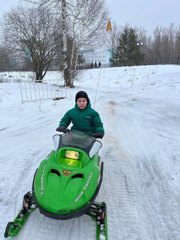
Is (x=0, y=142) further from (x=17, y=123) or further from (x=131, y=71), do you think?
(x=131, y=71)

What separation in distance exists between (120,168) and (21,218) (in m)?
2.19

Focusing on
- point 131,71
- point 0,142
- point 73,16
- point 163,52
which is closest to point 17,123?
point 0,142

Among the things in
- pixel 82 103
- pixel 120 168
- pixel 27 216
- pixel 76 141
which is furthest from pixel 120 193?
pixel 82 103

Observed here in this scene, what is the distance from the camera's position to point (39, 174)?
9.99 feet

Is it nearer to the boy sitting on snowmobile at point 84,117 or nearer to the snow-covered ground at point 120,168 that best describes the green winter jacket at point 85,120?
the boy sitting on snowmobile at point 84,117

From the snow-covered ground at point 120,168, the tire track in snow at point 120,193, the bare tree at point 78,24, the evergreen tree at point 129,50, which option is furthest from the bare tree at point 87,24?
the evergreen tree at point 129,50

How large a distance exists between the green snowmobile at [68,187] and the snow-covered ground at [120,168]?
7.8 inches

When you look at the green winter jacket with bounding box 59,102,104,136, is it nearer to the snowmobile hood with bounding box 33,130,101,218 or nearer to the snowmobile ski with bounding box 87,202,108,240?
the snowmobile hood with bounding box 33,130,101,218

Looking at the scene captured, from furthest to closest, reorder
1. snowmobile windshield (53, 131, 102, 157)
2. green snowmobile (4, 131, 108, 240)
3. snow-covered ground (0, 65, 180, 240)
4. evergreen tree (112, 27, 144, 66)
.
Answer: evergreen tree (112, 27, 144, 66), snowmobile windshield (53, 131, 102, 157), snow-covered ground (0, 65, 180, 240), green snowmobile (4, 131, 108, 240)

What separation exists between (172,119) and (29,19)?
13.9m

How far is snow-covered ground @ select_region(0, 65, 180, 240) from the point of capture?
10.1 ft

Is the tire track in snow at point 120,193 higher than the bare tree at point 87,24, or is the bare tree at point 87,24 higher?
the bare tree at point 87,24

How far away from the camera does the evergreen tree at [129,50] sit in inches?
1727

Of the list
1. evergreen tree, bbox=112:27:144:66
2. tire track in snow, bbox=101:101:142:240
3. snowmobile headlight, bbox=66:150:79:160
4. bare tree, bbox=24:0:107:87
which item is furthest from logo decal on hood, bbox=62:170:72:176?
evergreen tree, bbox=112:27:144:66
